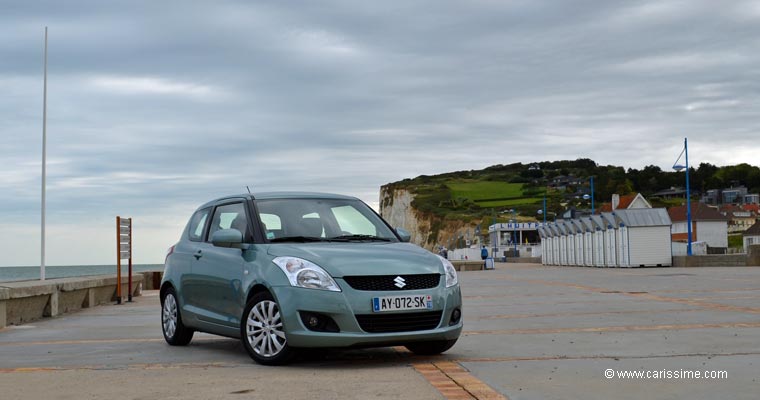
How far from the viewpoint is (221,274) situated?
934 centimetres

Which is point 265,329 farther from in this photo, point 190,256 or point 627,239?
point 627,239

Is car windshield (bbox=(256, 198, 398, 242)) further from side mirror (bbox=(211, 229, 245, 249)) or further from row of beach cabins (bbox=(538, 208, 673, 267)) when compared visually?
row of beach cabins (bbox=(538, 208, 673, 267))

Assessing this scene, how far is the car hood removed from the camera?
26.6 ft

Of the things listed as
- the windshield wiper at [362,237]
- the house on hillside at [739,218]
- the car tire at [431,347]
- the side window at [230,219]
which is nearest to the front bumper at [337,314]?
the car tire at [431,347]

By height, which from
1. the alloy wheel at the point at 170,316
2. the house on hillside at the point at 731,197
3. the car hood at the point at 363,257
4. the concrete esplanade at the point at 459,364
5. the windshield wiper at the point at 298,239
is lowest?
Result: the concrete esplanade at the point at 459,364

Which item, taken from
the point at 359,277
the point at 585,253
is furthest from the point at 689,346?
the point at 585,253

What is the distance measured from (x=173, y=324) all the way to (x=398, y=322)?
11.4 ft

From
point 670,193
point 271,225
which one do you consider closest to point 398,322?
point 271,225

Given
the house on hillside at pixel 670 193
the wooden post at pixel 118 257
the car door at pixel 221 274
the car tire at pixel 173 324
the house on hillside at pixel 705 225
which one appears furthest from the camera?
the house on hillside at pixel 670 193

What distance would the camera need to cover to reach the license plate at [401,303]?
316 inches

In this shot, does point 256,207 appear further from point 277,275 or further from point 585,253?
point 585,253

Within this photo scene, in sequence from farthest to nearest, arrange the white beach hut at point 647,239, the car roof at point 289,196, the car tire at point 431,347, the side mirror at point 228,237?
the white beach hut at point 647,239
the car roof at point 289,196
the side mirror at point 228,237
the car tire at point 431,347

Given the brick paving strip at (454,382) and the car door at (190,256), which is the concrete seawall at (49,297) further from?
the brick paving strip at (454,382)

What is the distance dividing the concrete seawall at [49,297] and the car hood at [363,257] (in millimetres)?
7184
